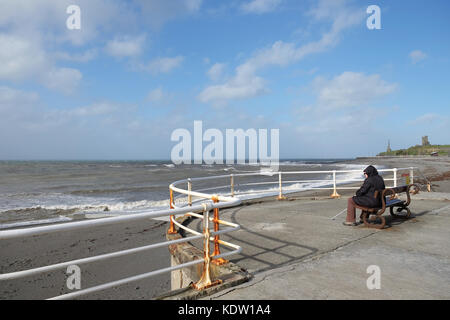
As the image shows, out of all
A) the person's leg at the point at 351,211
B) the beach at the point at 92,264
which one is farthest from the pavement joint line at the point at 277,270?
the person's leg at the point at 351,211

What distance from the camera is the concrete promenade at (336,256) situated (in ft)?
10.0

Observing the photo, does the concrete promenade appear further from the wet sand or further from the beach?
the wet sand

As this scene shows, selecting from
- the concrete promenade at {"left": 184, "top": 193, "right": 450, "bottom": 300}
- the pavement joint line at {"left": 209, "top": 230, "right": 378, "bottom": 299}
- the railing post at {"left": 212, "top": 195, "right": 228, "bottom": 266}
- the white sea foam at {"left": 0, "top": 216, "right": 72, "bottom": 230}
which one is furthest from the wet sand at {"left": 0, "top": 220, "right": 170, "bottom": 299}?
the white sea foam at {"left": 0, "top": 216, "right": 72, "bottom": 230}

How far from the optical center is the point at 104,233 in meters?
9.16

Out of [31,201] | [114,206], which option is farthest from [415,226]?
[31,201]

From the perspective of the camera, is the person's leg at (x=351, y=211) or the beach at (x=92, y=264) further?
the person's leg at (x=351, y=211)

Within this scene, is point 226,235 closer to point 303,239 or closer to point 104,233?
point 303,239

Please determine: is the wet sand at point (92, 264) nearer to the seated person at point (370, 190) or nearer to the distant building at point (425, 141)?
the seated person at point (370, 190)

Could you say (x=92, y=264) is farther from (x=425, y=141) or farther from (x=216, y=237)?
(x=425, y=141)

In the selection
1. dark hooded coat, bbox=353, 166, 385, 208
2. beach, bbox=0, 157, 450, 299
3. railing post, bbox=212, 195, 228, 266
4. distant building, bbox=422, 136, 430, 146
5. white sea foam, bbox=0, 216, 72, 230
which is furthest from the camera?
distant building, bbox=422, 136, 430, 146

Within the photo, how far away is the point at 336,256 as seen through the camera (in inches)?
164

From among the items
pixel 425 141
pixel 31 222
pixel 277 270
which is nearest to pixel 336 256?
pixel 277 270

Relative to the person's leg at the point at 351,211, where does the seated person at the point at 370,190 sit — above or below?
above

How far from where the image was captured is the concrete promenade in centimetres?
305
